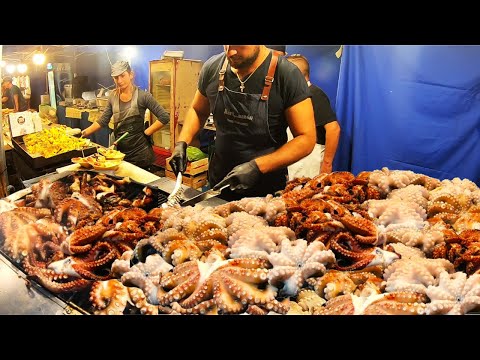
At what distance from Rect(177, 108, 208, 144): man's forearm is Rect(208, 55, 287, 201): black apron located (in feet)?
0.35

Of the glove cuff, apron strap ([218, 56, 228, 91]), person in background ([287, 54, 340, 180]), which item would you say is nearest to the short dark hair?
person in background ([287, 54, 340, 180])

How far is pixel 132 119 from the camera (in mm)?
2740

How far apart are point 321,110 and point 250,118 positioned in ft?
1.62

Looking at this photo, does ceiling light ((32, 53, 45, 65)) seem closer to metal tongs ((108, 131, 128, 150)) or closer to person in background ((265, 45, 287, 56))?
metal tongs ((108, 131, 128, 150))

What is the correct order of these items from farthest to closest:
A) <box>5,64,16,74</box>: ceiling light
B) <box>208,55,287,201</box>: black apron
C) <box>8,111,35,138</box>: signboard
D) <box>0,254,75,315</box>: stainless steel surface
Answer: <box>8,111,35,138</box>: signboard → <box>208,55,287,201</box>: black apron → <box>5,64,16,74</box>: ceiling light → <box>0,254,75,315</box>: stainless steel surface

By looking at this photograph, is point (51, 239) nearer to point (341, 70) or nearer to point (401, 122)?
point (341, 70)

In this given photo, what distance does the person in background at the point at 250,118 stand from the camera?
248 centimetres

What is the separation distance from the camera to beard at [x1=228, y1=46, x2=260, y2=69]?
2.44 metres

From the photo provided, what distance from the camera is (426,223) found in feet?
8.09

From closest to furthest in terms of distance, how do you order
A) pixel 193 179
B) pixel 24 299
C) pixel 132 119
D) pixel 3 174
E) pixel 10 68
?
pixel 24 299 → pixel 10 68 → pixel 3 174 → pixel 132 119 → pixel 193 179

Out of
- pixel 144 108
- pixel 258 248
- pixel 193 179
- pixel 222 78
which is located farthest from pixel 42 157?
pixel 258 248

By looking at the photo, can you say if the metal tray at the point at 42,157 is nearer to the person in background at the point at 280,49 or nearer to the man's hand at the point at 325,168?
the person in background at the point at 280,49

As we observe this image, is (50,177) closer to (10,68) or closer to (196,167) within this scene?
(10,68)

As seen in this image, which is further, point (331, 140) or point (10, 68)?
point (331, 140)
